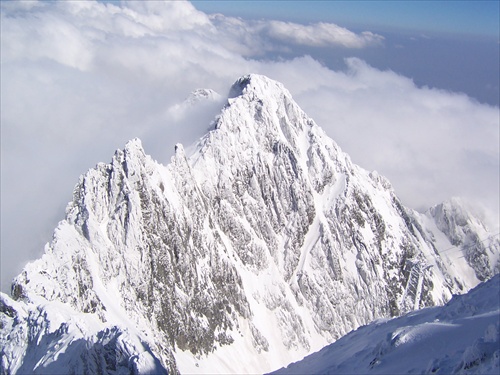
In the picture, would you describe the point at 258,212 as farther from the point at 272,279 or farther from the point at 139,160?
the point at 139,160

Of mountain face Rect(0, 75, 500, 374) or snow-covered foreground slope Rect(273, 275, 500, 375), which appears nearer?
snow-covered foreground slope Rect(273, 275, 500, 375)

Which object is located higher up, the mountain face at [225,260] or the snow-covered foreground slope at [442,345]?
the mountain face at [225,260]

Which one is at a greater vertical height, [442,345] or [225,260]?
[225,260]

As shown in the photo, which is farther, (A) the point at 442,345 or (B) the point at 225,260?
(B) the point at 225,260

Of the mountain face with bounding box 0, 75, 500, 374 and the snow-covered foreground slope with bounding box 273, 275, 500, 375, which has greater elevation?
the mountain face with bounding box 0, 75, 500, 374

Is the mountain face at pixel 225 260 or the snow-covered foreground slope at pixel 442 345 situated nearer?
the snow-covered foreground slope at pixel 442 345
